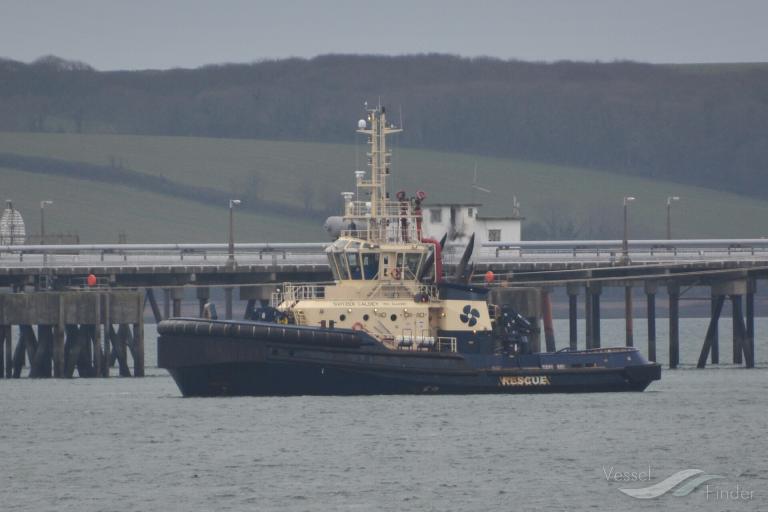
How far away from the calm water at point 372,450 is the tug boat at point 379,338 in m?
0.81

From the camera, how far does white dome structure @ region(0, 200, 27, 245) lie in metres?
109

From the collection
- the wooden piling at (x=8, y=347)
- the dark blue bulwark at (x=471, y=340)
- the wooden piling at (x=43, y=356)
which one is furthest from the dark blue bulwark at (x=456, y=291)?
the wooden piling at (x=8, y=347)

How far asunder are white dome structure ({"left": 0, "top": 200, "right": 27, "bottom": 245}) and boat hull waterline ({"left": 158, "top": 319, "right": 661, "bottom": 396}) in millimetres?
50150

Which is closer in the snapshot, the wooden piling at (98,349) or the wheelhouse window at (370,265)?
the wheelhouse window at (370,265)

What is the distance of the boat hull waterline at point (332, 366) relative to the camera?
58.8 meters

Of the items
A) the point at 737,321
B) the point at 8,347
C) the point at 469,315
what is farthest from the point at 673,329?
the point at 8,347

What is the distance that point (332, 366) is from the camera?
59531 millimetres

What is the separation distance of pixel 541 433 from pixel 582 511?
14132mm

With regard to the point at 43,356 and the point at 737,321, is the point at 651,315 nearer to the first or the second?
the point at 737,321

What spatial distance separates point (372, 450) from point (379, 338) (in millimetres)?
13032

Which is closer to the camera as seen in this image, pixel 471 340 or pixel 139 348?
pixel 471 340

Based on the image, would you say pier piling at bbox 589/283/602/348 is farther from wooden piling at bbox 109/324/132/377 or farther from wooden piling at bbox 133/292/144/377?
wooden piling at bbox 109/324/132/377

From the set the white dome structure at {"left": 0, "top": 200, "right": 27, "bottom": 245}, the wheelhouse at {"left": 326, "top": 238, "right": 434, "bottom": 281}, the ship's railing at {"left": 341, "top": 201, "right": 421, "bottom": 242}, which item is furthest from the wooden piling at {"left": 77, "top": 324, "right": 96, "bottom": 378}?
the white dome structure at {"left": 0, "top": 200, "right": 27, "bottom": 245}

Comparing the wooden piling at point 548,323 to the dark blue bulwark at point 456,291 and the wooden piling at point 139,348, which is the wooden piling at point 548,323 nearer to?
the dark blue bulwark at point 456,291
